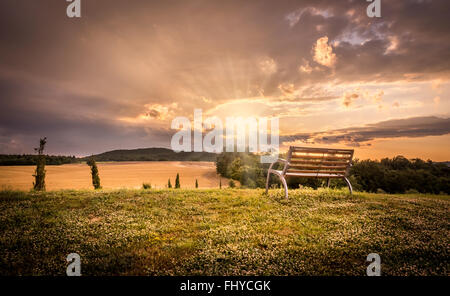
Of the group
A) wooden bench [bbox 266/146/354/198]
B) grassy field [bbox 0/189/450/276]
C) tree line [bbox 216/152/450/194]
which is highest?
wooden bench [bbox 266/146/354/198]

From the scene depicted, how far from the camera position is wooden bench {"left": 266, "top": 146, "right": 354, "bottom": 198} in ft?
29.8

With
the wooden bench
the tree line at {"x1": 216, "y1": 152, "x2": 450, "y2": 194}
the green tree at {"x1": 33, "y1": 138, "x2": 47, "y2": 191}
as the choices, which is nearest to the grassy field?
the wooden bench

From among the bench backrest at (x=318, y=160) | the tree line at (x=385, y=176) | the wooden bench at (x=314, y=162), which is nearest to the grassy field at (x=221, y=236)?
the wooden bench at (x=314, y=162)

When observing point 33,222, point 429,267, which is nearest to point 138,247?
point 33,222

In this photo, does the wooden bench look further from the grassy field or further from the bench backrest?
the grassy field

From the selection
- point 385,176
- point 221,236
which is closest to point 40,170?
point 221,236

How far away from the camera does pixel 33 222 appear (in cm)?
618

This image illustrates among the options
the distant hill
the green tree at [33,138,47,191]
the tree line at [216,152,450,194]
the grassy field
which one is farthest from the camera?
the distant hill

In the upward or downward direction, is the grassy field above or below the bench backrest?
below

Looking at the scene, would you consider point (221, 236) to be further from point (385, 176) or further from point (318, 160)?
point (385, 176)

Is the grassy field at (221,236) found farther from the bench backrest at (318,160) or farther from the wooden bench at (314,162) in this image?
the bench backrest at (318,160)

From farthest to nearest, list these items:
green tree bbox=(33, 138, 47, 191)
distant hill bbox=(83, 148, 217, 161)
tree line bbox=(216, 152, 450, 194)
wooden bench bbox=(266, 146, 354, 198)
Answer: distant hill bbox=(83, 148, 217, 161), tree line bbox=(216, 152, 450, 194), green tree bbox=(33, 138, 47, 191), wooden bench bbox=(266, 146, 354, 198)

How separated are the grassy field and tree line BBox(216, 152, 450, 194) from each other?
3482 cm

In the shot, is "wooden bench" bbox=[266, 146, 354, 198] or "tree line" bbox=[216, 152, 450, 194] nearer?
"wooden bench" bbox=[266, 146, 354, 198]
